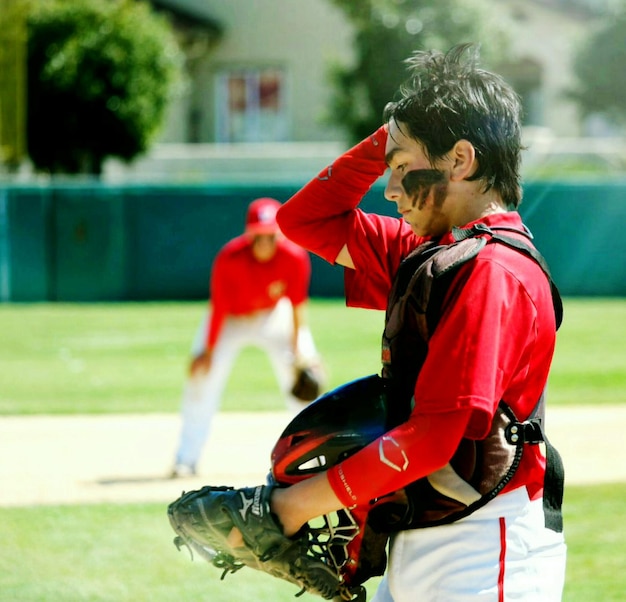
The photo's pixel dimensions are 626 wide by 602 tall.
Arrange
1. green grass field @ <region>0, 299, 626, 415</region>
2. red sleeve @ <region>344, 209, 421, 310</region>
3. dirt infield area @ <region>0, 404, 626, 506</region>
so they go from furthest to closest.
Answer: green grass field @ <region>0, 299, 626, 415</region> → dirt infield area @ <region>0, 404, 626, 506</region> → red sleeve @ <region>344, 209, 421, 310</region>

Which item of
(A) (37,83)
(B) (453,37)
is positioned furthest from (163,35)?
(B) (453,37)

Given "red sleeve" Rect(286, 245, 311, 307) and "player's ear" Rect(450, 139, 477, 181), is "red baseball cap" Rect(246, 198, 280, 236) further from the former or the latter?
"player's ear" Rect(450, 139, 477, 181)

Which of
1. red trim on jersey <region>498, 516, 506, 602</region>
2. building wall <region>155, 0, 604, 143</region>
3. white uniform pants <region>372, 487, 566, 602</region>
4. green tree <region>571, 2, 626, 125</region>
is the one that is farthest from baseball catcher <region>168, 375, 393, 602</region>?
building wall <region>155, 0, 604, 143</region>

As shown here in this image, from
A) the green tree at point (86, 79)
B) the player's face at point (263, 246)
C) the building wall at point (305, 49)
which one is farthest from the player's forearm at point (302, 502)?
the building wall at point (305, 49)

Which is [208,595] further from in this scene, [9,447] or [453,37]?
[453,37]

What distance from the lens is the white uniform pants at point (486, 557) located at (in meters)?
2.35

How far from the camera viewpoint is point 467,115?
232 cm

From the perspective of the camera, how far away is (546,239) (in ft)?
66.1

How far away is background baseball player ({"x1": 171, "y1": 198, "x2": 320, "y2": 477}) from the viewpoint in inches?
303

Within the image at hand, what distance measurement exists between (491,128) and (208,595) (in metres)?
3.48

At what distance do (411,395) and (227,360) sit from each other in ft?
18.5

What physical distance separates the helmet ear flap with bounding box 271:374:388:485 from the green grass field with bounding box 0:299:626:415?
7.80 metres

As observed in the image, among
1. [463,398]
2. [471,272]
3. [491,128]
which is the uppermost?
[491,128]

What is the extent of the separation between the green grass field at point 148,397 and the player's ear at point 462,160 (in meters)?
3.21
